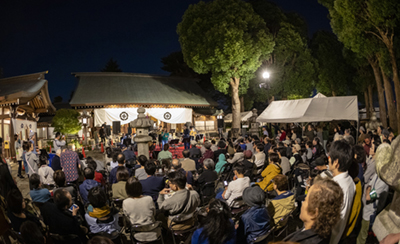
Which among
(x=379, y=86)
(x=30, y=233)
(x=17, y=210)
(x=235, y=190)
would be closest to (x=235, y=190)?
(x=235, y=190)

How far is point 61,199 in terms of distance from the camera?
305 centimetres

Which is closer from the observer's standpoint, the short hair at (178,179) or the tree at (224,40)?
the short hair at (178,179)

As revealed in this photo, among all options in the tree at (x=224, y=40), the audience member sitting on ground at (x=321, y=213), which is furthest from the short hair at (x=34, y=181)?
the tree at (x=224, y=40)

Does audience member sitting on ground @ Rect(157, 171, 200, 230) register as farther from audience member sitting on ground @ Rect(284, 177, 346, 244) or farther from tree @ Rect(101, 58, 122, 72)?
tree @ Rect(101, 58, 122, 72)

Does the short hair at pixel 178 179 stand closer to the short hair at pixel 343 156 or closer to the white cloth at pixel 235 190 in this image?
the white cloth at pixel 235 190

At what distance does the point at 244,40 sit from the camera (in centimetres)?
2042

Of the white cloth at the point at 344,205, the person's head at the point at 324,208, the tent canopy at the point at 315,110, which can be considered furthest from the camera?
the tent canopy at the point at 315,110

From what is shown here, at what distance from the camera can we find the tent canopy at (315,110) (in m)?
9.79

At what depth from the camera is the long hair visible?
236 centimetres

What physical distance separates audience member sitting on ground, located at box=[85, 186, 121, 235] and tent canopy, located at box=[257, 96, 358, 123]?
883 cm

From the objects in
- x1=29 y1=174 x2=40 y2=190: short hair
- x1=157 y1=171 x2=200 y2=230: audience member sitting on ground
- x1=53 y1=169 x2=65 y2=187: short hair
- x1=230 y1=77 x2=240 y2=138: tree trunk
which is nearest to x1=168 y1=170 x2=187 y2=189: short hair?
x1=157 y1=171 x2=200 y2=230: audience member sitting on ground

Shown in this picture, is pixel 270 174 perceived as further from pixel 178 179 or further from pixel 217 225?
pixel 217 225

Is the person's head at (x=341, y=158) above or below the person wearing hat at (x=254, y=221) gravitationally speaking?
above

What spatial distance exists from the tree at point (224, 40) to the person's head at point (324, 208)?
57.9ft
